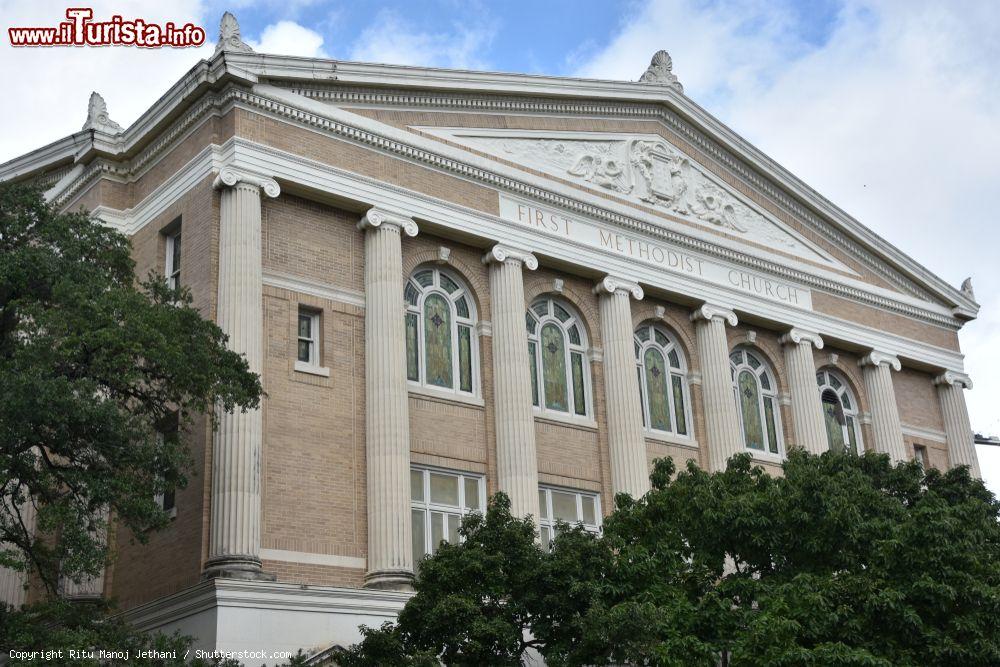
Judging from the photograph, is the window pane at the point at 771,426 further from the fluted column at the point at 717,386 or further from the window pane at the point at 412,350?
the window pane at the point at 412,350

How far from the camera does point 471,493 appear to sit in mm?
27375

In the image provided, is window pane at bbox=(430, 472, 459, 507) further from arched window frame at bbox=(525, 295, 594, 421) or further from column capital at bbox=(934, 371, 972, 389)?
column capital at bbox=(934, 371, 972, 389)

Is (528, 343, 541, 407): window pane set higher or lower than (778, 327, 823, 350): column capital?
lower

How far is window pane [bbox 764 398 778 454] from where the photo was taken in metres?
34.3

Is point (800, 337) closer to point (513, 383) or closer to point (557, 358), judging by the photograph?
point (557, 358)

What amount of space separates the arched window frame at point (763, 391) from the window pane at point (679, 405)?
159cm

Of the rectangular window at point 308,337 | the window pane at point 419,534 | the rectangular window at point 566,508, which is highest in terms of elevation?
the rectangular window at point 308,337

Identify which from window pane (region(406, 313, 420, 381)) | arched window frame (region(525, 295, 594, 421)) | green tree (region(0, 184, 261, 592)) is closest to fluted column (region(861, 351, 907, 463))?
arched window frame (region(525, 295, 594, 421))

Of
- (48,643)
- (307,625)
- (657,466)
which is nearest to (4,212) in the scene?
(48,643)

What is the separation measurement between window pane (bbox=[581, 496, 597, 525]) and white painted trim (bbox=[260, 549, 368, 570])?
21.3 feet

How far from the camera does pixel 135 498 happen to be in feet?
A: 59.6

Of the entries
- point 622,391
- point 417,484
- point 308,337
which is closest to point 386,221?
point 308,337

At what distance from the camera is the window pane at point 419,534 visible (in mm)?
25781

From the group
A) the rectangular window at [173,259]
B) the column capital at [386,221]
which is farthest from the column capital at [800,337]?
the rectangular window at [173,259]
